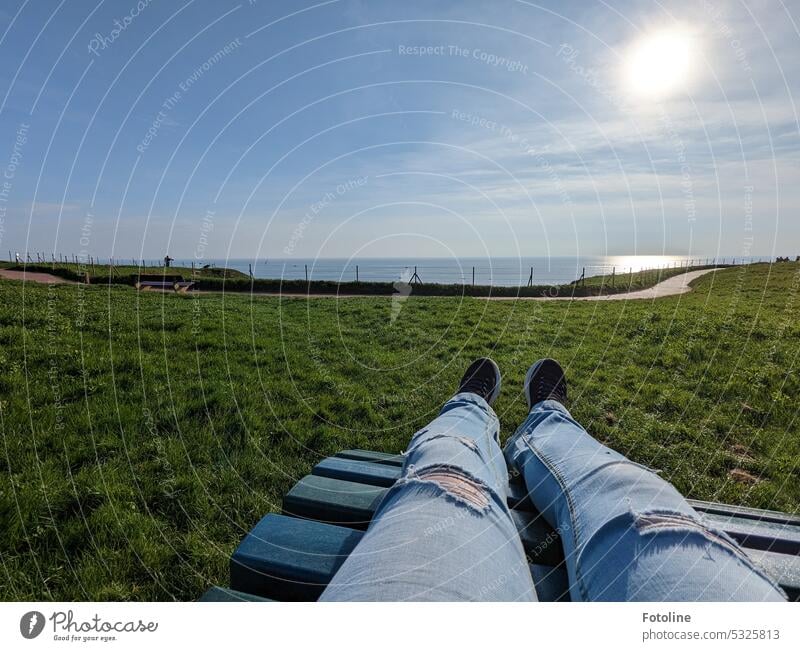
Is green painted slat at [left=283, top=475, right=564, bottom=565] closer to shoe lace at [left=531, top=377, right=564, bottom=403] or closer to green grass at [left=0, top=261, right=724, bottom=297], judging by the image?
shoe lace at [left=531, top=377, right=564, bottom=403]

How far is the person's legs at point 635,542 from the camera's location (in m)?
1.15

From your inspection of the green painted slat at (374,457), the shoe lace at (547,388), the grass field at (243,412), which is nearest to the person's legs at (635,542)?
the green painted slat at (374,457)

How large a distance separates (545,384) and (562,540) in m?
2.00

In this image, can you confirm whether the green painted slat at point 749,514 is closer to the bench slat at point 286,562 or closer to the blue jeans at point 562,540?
the blue jeans at point 562,540

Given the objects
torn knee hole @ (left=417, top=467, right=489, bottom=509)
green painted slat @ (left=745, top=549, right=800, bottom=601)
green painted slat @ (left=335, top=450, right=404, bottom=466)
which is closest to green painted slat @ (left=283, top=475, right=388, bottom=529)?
torn knee hole @ (left=417, top=467, right=489, bottom=509)

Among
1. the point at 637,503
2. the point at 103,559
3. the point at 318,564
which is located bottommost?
the point at 103,559

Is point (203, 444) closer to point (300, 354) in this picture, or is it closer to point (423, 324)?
point (300, 354)

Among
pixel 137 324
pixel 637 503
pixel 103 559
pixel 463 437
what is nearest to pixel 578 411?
pixel 463 437

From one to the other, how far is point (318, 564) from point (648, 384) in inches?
198

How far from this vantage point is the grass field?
2.29 meters

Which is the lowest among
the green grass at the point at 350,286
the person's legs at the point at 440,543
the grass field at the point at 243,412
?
the grass field at the point at 243,412

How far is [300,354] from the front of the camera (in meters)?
5.92

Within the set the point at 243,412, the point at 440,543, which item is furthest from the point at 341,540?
the point at 243,412
